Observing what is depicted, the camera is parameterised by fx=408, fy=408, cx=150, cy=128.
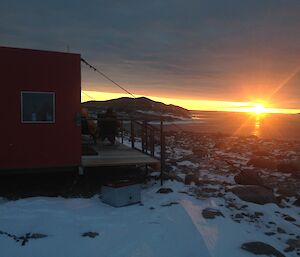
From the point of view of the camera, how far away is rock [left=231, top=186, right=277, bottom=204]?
10.0m

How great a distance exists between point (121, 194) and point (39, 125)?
299 centimetres

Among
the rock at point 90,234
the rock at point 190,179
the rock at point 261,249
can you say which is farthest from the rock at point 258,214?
the rock at point 90,234

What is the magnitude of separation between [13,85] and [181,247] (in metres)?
5.98

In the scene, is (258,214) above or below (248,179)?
below

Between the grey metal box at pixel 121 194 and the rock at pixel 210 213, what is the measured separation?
169cm

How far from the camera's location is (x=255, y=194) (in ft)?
33.6

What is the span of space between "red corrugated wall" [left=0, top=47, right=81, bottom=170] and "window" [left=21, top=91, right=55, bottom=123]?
103 millimetres

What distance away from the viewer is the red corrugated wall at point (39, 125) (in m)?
10.2

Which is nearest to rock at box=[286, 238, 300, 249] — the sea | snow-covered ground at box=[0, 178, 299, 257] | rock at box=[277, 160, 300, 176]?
snow-covered ground at box=[0, 178, 299, 257]

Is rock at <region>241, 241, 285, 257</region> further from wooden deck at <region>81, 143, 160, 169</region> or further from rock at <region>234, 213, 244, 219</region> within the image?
wooden deck at <region>81, 143, 160, 169</region>

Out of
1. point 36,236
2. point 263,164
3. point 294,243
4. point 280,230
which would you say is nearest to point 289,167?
point 263,164

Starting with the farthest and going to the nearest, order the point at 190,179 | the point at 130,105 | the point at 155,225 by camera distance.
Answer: the point at 130,105 → the point at 190,179 → the point at 155,225

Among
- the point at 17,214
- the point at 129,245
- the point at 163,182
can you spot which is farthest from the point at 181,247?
the point at 163,182

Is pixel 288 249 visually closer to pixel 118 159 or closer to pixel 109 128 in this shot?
pixel 118 159
